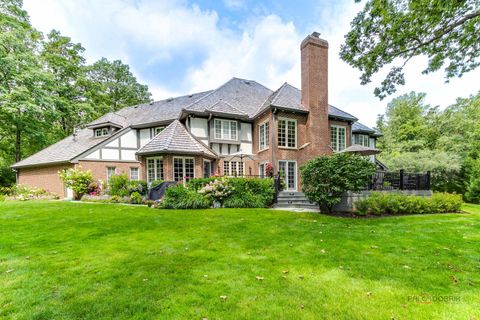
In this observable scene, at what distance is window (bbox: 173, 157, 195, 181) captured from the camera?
13.7m

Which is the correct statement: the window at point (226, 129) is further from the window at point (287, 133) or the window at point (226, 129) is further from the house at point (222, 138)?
the window at point (287, 133)

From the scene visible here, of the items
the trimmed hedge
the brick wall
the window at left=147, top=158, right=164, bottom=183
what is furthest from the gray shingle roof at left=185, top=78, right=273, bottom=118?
the brick wall

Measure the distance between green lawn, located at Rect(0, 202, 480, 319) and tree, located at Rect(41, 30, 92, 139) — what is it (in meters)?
22.3

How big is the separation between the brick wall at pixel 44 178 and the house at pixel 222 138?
79 mm

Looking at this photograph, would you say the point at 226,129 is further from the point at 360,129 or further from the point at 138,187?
the point at 360,129

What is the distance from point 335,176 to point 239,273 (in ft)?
22.7

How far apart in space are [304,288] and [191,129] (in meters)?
13.9

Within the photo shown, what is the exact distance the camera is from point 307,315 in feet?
8.04

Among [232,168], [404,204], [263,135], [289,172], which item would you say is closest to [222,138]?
[232,168]

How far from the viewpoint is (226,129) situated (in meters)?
16.0

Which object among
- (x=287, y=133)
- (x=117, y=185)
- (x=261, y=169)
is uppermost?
(x=287, y=133)

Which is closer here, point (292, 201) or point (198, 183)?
point (198, 183)

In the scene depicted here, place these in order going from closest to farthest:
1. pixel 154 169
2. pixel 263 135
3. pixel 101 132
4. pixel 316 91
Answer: pixel 154 169
pixel 316 91
pixel 263 135
pixel 101 132

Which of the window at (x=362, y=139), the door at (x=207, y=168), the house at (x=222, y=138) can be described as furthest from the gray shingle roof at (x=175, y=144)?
the window at (x=362, y=139)
